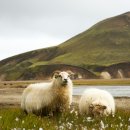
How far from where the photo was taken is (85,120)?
50.3 feet

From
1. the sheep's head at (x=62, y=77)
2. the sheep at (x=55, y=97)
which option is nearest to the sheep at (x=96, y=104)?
the sheep at (x=55, y=97)

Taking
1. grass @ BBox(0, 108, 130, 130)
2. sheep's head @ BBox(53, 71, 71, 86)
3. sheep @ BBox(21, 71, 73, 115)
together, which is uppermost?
sheep's head @ BBox(53, 71, 71, 86)

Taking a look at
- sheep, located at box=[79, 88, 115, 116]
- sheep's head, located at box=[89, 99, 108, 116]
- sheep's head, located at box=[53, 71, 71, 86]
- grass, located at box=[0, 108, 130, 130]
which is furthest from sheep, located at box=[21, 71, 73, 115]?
grass, located at box=[0, 108, 130, 130]

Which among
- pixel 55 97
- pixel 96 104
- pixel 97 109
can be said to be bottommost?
pixel 97 109

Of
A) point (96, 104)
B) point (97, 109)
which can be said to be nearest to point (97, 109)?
point (97, 109)

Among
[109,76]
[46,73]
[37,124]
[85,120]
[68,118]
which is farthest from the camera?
[46,73]

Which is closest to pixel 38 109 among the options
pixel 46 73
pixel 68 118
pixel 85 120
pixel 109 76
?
pixel 68 118

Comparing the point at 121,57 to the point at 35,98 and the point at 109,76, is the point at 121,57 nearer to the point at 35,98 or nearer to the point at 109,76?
the point at 109,76

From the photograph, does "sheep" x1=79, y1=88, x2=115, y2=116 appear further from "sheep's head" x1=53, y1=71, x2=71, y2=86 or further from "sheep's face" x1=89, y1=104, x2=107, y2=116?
"sheep's head" x1=53, y1=71, x2=71, y2=86

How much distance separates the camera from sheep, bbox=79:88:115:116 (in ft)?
60.1

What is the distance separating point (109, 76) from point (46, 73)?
3092 centimetres

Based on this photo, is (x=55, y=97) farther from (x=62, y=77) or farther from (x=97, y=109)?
(x=97, y=109)

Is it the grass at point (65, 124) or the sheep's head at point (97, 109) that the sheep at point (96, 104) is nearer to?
the sheep's head at point (97, 109)

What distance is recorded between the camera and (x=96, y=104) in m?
18.6
